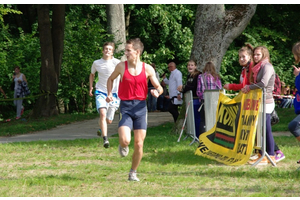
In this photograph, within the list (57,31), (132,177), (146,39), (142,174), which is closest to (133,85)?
(132,177)

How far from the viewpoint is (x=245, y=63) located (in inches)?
352

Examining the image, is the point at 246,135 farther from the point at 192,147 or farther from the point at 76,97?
the point at 76,97

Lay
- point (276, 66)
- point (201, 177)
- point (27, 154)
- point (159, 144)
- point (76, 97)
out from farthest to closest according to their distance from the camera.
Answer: point (276, 66), point (76, 97), point (159, 144), point (27, 154), point (201, 177)

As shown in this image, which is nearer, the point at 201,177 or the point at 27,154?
the point at 201,177

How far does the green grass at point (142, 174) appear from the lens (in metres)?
6.41

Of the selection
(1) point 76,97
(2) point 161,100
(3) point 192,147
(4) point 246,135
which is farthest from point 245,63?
(1) point 76,97

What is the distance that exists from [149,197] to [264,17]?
25.3 meters

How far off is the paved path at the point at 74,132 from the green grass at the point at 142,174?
262 cm

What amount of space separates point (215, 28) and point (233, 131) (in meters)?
5.06

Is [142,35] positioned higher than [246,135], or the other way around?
[142,35]

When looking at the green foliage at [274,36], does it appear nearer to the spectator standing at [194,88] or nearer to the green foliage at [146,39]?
the green foliage at [146,39]

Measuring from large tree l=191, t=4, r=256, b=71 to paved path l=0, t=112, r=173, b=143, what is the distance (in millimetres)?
3485

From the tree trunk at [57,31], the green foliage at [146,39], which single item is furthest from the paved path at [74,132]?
the green foliage at [146,39]

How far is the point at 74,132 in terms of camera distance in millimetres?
15172
